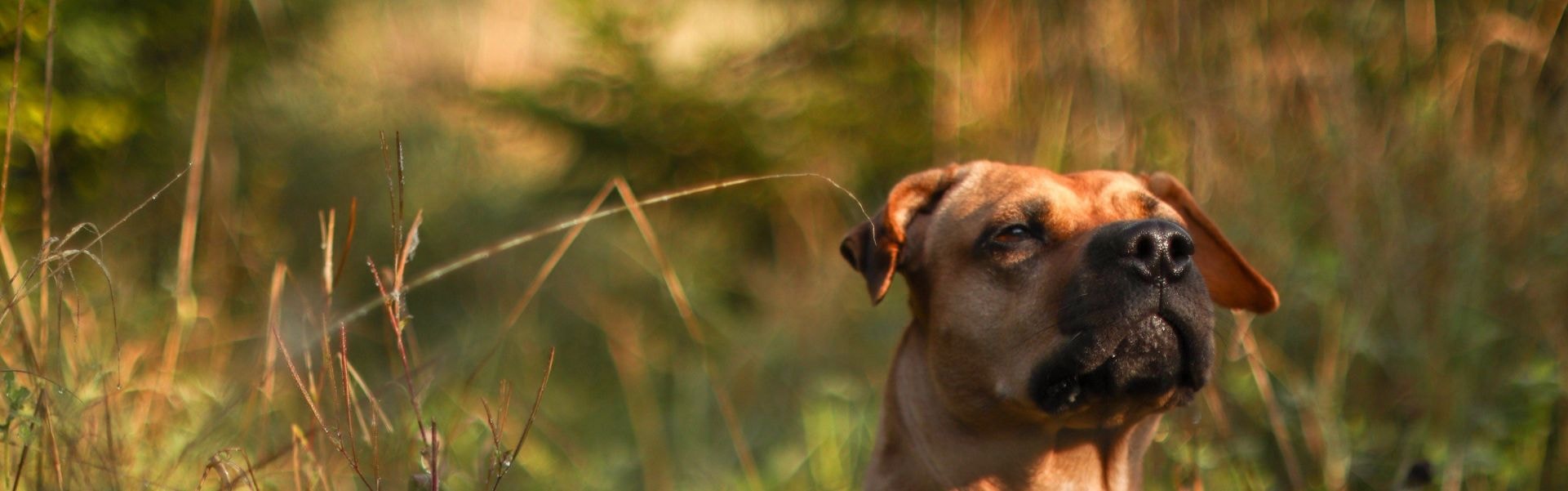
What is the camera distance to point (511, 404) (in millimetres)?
5961

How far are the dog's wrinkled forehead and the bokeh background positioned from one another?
2.79 feet

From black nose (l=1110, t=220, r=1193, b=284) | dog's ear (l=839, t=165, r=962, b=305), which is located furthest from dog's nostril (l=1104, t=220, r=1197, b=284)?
dog's ear (l=839, t=165, r=962, b=305)

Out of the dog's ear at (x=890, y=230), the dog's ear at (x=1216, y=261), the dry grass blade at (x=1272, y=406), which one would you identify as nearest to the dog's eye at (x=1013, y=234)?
the dog's ear at (x=890, y=230)

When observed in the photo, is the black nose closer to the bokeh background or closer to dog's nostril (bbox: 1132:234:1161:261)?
dog's nostril (bbox: 1132:234:1161:261)

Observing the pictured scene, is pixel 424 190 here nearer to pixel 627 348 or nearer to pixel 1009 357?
pixel 627 348

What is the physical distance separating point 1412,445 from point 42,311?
3.72m

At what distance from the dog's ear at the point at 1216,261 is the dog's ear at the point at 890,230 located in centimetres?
55

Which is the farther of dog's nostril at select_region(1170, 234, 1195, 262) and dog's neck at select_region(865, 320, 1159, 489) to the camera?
dog's neck at select_region(865, 320, 1159, 489)

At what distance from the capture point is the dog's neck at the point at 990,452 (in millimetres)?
3080

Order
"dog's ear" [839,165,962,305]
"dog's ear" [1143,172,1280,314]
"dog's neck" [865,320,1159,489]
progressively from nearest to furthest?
"dog's neck" [865,320,1159,489]
"dog's ear" [839,165,962,305]
"dog's ear" [1143,172,1280,314]

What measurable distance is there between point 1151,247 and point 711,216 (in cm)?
→ 472

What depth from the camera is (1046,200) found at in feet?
10.4

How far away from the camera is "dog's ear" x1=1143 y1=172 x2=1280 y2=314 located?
3396 millimetres

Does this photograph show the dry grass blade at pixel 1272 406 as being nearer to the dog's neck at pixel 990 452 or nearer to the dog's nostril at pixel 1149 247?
the dog's neck at pixel 990 452
